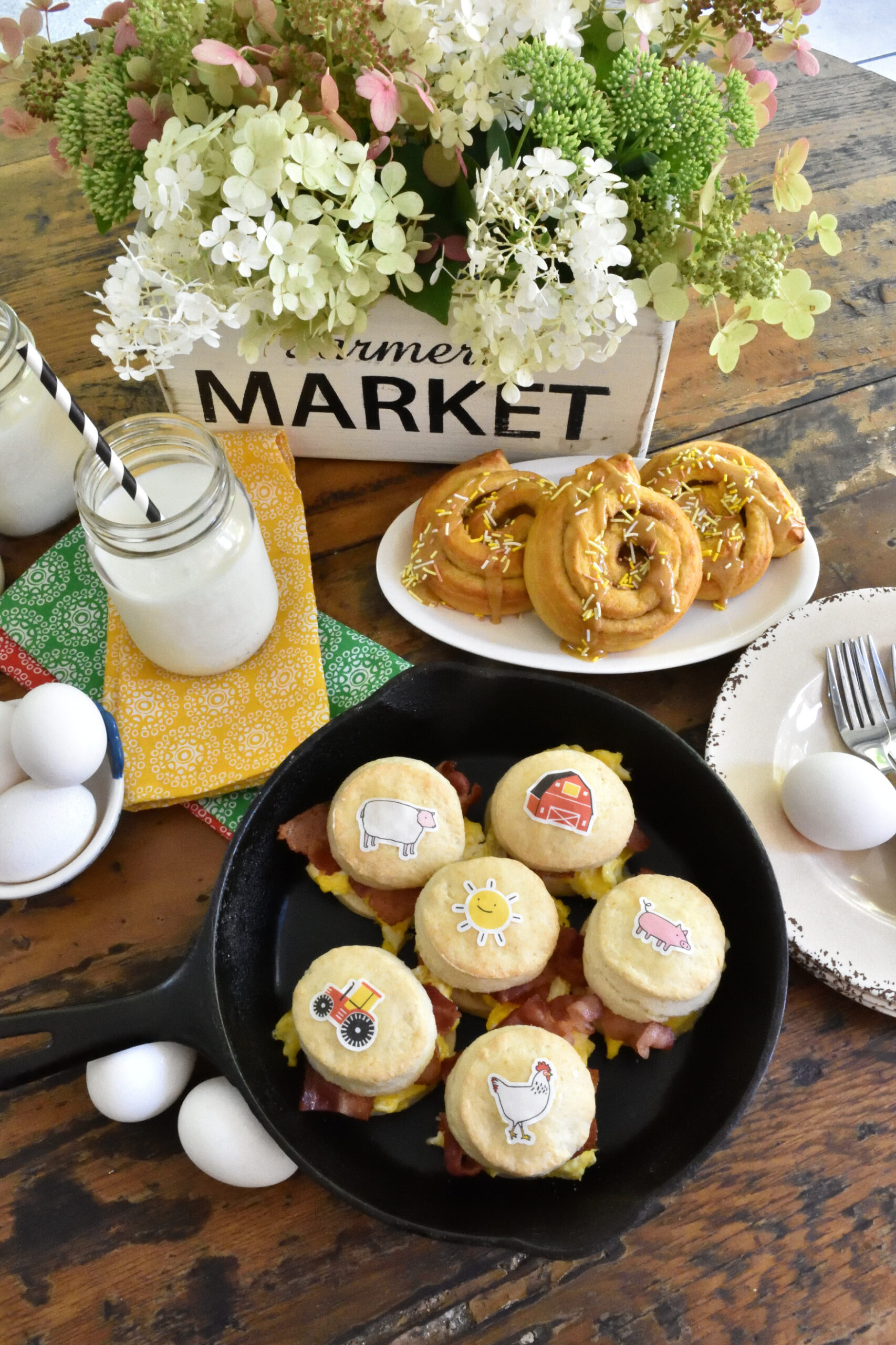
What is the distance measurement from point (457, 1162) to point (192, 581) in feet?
2.32

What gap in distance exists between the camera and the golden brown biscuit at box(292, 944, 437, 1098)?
918 mm

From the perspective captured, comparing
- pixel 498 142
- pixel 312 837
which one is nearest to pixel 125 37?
pixel 498 142

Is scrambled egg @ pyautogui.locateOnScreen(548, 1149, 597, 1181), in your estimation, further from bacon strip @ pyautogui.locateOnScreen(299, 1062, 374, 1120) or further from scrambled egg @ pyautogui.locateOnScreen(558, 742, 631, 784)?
scrambled egg @ pyautogui.locateOnScreen(558, 742, 631, 784)

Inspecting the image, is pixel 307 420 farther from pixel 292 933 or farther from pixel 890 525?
pixel 890 525

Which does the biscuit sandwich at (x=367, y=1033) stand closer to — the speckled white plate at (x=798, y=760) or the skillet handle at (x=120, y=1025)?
the skillet handle at (x=120, y=1025)

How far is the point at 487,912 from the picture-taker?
38.4 inches

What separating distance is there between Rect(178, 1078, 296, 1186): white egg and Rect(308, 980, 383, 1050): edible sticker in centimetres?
11

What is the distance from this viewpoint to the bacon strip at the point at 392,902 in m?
1.06

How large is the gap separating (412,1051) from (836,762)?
58 cm

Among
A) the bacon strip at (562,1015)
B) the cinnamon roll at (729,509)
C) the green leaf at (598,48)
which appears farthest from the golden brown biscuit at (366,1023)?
the green leaf at (598,48)

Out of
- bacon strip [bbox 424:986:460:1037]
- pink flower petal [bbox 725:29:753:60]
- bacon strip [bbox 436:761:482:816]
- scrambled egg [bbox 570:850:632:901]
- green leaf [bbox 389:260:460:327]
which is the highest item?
pink flower petal [bbox 725:29:753:60]

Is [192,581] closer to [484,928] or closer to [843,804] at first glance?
[484,928]

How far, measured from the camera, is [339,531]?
138cm

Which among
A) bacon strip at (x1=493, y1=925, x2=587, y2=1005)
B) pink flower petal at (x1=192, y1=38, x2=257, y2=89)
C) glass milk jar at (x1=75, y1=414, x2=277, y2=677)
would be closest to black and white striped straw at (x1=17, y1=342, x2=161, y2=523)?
glass milk jar at (x1=75, y1=414, x2=277, y2=677)
